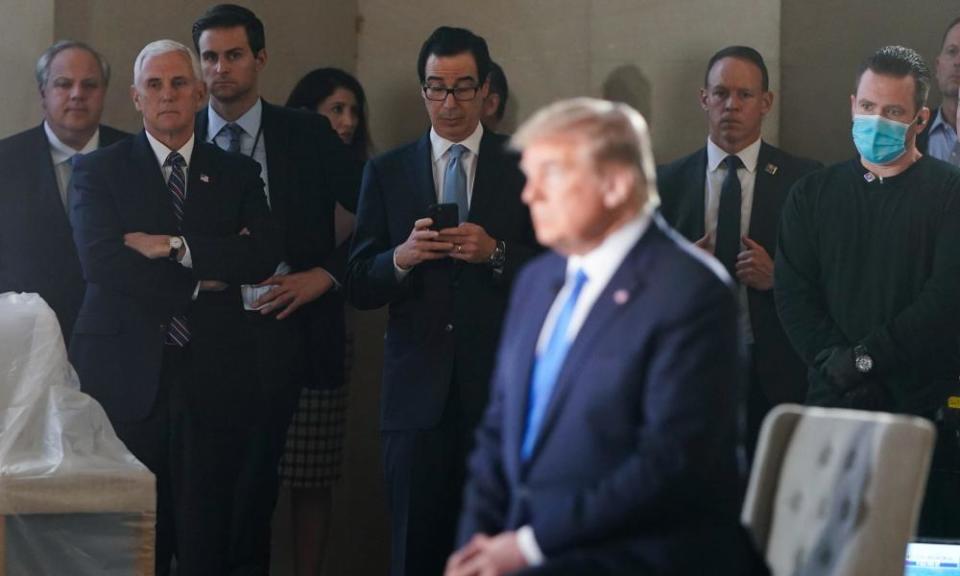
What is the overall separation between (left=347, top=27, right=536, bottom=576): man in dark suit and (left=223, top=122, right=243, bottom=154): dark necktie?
57 cm

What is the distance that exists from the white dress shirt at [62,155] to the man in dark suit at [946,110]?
2709mm

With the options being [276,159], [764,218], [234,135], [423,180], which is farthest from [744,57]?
[234,135]

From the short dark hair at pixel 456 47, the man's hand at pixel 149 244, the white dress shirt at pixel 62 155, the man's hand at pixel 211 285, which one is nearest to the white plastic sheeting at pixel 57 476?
the man's hand at pixel 149 244

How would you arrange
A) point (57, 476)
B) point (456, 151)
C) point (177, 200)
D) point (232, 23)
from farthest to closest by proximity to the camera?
point (232, 23), point (456, 151), point (177, 200), point (57, 476)

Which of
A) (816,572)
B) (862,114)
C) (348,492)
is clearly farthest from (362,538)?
(816,572)

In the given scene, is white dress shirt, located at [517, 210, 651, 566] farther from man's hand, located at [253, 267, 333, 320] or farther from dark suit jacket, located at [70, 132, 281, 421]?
man's hand, located at [253, 267, 333, 320]

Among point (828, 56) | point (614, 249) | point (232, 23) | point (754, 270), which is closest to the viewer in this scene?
point (614, 249)

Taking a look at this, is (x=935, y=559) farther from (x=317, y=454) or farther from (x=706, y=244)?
(x=317, y=454)

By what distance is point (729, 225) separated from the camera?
5.02m

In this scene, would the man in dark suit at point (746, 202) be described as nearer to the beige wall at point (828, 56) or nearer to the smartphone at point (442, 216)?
the beige wall at point (828, 56)

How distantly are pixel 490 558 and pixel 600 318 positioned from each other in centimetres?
42

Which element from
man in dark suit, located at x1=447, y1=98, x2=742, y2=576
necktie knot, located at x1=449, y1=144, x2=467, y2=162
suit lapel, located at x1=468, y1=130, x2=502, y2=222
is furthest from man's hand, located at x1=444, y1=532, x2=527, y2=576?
necktie knot, located at x1=449, y1=144, x2=467, y2=162

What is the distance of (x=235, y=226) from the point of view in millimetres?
4758

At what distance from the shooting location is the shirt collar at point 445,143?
4.85 m
